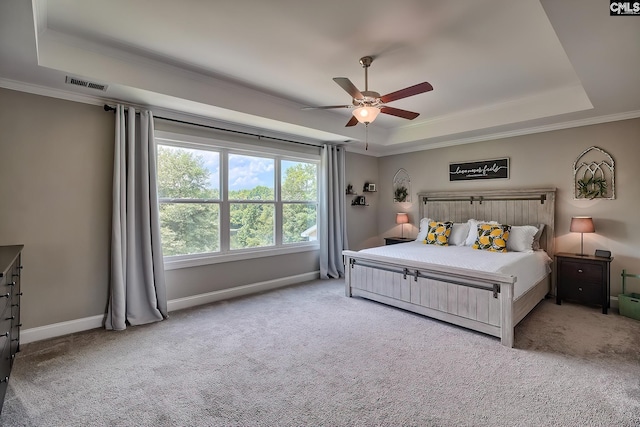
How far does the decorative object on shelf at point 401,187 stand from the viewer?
20.0 ft

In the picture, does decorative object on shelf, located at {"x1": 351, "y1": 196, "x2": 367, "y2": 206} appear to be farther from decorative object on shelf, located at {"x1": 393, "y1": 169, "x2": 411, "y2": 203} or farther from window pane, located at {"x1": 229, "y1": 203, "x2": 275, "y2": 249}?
window pane, located at {"x1": 229, "y1": 203, "x2": 275, "y2": 249}

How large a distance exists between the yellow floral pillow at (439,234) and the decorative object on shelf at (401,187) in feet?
3.99

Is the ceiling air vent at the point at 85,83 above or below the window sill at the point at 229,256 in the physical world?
above

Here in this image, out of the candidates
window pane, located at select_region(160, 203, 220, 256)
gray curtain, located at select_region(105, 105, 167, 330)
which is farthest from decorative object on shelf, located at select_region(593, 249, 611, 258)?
gray curtain, located at select_region(105, 105, 167, 330)

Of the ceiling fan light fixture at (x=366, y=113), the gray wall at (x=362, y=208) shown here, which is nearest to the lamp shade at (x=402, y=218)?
the gray wall at (x=362, y=208)

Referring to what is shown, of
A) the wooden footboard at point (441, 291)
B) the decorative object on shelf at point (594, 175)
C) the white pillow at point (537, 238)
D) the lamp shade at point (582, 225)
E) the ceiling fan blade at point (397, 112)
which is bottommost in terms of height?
the wooden footboard at point (441, 291)

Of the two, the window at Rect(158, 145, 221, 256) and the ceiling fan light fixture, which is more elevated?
the ceiling fan light fixture

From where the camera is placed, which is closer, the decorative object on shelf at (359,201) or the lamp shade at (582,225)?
the lamp shade at (582,225)

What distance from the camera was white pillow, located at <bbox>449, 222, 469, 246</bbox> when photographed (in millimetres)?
4746

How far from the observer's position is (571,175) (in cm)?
427

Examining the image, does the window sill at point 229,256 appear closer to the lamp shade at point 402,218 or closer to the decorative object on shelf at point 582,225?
the lamp shade at point 402,218

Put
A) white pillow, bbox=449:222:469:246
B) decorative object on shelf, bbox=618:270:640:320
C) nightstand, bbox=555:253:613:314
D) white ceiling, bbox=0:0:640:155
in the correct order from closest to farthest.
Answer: white ceiling, bbox=0:0:640:155
decorative object on shelf, bbox=618:270:640:320
nightstand, bbox=555:253:613:314
white pillow, bbox=449:222:469:246

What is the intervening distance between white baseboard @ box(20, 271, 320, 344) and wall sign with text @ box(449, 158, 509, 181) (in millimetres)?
3033

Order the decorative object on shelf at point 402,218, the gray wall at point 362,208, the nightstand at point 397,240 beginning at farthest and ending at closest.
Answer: the gray wall at point 362,208 → the decorative object on shelf at point 402,218 → the nightstand at point 397,240
